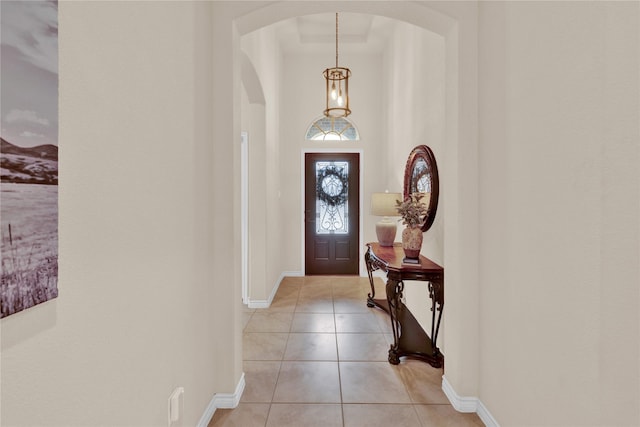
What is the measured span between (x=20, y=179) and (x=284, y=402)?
6.49 feet

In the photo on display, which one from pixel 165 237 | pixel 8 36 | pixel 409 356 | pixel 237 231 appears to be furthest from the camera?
pixel 409 356

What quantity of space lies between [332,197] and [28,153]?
17.0ft

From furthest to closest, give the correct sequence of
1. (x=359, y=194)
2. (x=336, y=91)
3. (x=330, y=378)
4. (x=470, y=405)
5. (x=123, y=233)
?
1. (x=359, y=194)
2. (x=336, y=91)
3. (x=330, y=378)
4. (x=470, y=405)
5. (x=123, y=233)

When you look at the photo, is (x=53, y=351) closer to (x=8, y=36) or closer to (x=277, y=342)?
(x=8, y=36)

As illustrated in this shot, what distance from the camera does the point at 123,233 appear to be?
1175 mm

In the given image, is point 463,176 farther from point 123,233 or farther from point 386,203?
point 386,203

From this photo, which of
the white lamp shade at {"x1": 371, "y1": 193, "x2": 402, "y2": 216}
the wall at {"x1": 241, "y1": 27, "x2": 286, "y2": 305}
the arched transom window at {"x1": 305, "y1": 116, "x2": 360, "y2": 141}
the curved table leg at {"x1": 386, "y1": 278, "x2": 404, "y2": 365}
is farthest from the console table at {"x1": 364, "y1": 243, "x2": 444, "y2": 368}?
the arched transom window at {"x1": 305, "y1": 116, "x2": 360, "y2": 141}

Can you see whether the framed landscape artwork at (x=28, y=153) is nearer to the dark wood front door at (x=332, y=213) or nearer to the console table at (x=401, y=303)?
the console table at (x=401, y=303)

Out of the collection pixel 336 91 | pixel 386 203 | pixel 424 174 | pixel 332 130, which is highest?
pixel 336 91

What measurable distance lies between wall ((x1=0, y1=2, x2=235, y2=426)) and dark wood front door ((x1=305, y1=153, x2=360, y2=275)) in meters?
3.97

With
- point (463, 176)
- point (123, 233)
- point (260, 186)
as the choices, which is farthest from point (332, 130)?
point (123, 233)

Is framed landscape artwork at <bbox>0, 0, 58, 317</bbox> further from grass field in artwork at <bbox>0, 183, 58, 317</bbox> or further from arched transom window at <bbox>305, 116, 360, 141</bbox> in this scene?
arched transom window at <bbox>305, 116, 360, 141</bbox>

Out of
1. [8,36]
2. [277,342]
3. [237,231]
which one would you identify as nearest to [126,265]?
[8,36]

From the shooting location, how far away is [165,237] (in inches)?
58.3
